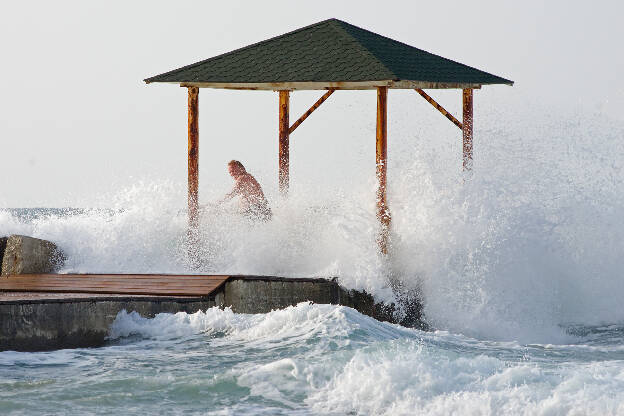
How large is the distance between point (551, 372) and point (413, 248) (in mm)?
4802

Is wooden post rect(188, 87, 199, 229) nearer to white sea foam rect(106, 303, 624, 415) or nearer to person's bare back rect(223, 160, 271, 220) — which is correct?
person's bare back rect(223, 160, 271, 220)

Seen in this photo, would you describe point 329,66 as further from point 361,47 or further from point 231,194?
point 231,194

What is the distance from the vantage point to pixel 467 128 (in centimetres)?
1503

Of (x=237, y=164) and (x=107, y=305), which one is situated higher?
(x=237, y=164)

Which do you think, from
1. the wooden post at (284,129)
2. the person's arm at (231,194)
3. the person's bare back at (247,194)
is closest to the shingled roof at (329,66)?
the wooden post at (284,129)

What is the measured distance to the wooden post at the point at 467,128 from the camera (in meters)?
15.0

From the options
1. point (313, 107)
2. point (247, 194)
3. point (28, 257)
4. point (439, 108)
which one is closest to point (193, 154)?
point (247, 194)

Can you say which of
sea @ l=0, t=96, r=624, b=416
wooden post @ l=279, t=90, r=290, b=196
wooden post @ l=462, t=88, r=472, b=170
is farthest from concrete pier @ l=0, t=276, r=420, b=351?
wooden post @ l=279, t=90, r=290, b=196

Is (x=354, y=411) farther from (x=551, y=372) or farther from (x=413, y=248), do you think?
(x=413, y=248)

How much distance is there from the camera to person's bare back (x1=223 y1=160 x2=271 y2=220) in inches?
579

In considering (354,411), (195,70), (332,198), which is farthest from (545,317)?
(354,411)

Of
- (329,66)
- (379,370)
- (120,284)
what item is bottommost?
(379,370)

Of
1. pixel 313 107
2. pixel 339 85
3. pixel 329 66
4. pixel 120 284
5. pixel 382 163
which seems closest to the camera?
pixel 120 284

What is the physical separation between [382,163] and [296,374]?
4.88m
